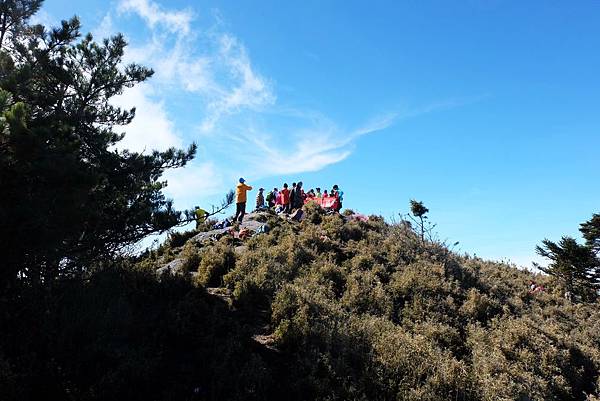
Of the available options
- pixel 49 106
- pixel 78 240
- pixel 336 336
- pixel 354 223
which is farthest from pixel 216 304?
pixel 354 223

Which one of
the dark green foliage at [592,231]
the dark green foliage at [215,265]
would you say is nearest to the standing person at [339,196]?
the dark green foliage at [215,265]

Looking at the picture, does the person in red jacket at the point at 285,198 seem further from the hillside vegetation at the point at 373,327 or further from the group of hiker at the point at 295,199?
the hillside vegetation at the point at 373,327

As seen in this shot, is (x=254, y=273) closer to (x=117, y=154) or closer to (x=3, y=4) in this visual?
(x=117, y=154)

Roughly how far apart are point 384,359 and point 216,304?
13.8 feet

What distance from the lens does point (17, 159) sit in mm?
7582

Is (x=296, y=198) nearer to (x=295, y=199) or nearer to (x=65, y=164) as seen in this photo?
(x=295, y=199)

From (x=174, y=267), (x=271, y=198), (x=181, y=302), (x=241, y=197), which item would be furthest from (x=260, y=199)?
(x=181, y=302)

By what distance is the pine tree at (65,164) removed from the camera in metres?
7.43

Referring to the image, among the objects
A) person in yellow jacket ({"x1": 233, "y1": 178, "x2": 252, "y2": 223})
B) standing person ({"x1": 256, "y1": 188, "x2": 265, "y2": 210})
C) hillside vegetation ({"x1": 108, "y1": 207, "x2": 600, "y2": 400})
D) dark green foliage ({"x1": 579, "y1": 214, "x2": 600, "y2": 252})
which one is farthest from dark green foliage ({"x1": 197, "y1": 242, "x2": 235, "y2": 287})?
dark green foliage ({"x1": 579, "y1": 214, "x2": 600, "y2": 252})

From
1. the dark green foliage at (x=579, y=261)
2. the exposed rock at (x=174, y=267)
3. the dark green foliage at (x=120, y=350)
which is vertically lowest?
the dark green foliage at (x=120, y=350)

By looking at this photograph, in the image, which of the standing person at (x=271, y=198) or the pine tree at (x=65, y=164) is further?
the standing person at (x=271, y=198)

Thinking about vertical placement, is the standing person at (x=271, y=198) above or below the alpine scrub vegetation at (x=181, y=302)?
above

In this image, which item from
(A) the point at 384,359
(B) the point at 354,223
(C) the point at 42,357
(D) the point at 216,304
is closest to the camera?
(C) the point at 42,357

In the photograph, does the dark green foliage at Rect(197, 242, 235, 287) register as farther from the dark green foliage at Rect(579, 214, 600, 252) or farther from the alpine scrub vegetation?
the dark green foliage at Rect(579, 214, 600, 252)
